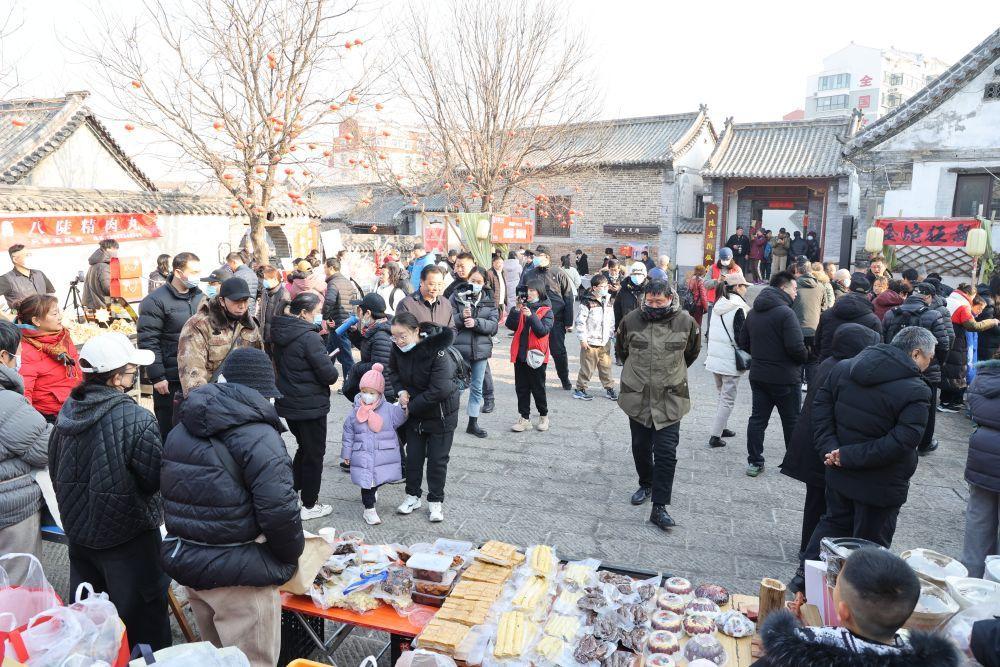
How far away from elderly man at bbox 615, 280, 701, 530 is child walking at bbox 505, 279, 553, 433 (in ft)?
A: 6.26

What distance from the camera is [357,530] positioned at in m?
4.93

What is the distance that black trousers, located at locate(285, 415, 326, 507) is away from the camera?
194 inches

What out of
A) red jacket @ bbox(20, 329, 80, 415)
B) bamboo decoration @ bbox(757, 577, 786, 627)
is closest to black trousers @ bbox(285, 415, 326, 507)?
red jacket @ bbox(20, 329, 80, 415)

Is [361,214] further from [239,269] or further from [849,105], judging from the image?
[849,105]

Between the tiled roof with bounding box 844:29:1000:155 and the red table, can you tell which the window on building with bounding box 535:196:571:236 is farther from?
the red table

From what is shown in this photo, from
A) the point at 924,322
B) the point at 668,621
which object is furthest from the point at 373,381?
the point at 924,322

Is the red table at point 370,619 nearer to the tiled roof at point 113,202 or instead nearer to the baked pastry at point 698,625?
the baked pastry at point 698,625

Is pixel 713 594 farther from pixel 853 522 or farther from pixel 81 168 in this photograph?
pixel 81 168

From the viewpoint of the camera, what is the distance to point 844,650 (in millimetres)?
1892

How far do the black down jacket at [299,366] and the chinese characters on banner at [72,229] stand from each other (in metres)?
9.19

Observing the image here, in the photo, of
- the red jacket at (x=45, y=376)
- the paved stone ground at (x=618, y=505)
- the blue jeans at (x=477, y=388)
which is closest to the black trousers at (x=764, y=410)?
the paved stone ground at (x=618, y=505)

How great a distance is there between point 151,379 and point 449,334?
2.60m

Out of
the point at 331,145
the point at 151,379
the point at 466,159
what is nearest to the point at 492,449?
the point at 151,379

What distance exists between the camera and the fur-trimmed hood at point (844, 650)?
73.2 inches
